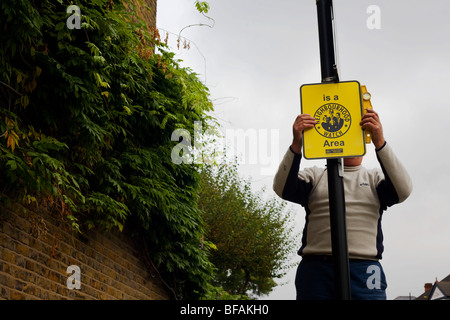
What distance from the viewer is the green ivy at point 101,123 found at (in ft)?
15.5

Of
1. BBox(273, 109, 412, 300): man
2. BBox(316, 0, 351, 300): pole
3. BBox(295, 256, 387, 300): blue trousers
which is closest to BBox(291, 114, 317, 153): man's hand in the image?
BBox(273, 109, 412, 300): man

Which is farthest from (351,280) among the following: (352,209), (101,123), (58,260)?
(101,123)

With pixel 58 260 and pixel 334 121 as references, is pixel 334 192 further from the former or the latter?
pixel 58 260

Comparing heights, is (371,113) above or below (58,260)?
above

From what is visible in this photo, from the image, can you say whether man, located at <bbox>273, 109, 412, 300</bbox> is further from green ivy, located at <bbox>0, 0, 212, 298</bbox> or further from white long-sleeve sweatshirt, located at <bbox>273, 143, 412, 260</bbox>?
green ivy, located at <bbox>0, 0, 212, 298</bbox>

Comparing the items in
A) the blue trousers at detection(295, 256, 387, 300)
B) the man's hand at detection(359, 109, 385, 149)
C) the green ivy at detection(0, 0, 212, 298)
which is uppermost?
the green ivy at detection(0, 0, 212, 298)

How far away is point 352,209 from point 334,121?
631 mm

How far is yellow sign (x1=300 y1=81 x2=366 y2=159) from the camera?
8.43ft

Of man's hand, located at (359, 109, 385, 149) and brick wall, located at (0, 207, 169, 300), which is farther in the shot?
brick wall, located at (0, 207, 169, 300)

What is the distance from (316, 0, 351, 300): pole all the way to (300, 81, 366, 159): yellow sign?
6 centimetres

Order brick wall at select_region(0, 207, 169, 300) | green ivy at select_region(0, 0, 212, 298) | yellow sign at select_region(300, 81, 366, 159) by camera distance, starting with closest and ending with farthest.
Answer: yellow sign at select_region(300, 81, 366, 159) → green ivy at select_region(0, 0, 212, 298) → brick wall at select_region(0, 207, 169, 300)

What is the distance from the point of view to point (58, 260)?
18.7ft
